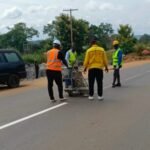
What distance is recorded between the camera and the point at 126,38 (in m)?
79.9

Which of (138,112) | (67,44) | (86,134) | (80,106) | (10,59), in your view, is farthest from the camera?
(67,44)

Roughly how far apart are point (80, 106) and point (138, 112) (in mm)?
1921

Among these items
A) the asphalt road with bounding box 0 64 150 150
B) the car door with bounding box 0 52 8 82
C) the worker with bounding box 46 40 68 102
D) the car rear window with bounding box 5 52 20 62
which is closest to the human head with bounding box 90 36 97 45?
the worker with bounding box 46 40 68 102

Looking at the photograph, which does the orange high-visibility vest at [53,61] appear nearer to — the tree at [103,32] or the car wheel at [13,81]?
the car wheel at [13,81]

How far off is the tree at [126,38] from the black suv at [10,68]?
50.0 meters

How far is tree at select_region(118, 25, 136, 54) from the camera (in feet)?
241

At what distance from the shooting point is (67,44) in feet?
260

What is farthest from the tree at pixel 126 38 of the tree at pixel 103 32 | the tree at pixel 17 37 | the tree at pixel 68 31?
the tree at pixel 17 37

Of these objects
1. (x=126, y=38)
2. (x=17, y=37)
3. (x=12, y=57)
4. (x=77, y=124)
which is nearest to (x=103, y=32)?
(x=17, y=37)

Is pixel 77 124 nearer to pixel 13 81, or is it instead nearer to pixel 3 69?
pixel 3 69

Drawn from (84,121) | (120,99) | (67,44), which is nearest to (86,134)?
(84,121)

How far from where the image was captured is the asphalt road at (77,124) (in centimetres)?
819

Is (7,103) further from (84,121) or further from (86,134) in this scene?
(86,134)

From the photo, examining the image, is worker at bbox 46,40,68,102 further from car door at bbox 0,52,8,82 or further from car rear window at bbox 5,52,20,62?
car rear window at bbox 5,52,20,62
